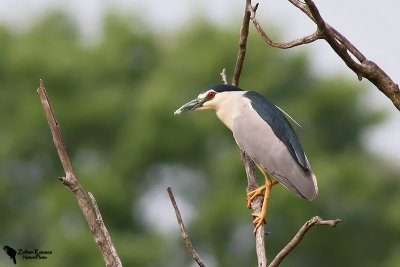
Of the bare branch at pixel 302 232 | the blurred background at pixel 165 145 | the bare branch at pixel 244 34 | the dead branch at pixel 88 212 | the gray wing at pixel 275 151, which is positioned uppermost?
the blurred background at pixel 165 145

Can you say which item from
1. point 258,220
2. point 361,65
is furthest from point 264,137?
point 361,65

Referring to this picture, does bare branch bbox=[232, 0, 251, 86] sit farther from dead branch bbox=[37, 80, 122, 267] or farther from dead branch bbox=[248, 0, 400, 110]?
dead branch bbox=[37, 80, 122, 267]

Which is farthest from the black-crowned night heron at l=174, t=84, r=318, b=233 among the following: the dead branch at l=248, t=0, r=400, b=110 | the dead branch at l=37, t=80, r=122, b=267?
the dead branch at l=37, t=80, r=122, b=267

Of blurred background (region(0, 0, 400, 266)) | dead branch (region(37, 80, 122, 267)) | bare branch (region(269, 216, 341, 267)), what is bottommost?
bare branch (region(269, 216, 341, 267))

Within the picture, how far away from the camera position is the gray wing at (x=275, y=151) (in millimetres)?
3914

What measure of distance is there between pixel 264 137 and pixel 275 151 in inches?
4.2

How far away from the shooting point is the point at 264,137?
4.18 metres

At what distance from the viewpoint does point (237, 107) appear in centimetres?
428

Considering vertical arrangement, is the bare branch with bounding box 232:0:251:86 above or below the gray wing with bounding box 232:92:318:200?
above

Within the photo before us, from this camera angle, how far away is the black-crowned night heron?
3934 millimetres

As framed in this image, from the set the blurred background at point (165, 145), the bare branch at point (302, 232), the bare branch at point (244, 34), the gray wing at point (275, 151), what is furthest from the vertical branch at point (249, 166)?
the blurred background at point (165, 145)

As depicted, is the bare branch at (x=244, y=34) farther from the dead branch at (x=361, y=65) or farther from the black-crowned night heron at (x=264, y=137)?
the dead branch at (x=361, y=65)

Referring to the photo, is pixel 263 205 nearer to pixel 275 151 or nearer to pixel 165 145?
pixel 275 151

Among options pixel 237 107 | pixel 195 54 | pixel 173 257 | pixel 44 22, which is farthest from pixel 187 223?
pixel 237 107
